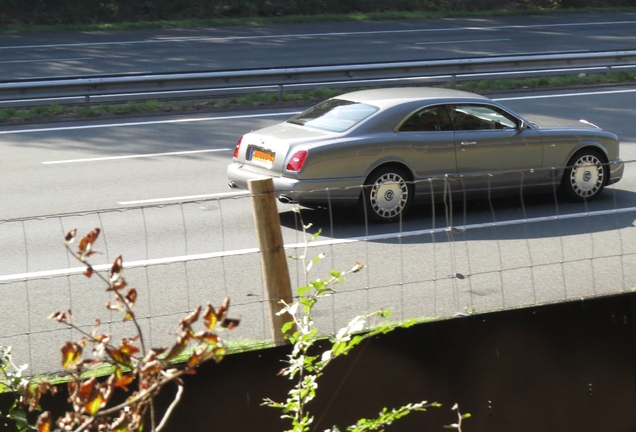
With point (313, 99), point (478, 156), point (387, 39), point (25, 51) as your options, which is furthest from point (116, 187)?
point (387, 39)

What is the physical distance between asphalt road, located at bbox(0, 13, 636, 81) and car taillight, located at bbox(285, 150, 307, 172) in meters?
12.5

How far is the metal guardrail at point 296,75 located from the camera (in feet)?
54.5

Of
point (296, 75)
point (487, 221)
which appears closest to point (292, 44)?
point (296, 75)

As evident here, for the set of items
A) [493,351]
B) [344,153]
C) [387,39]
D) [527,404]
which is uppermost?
[387,39]

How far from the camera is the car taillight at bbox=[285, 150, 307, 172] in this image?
9.41 meters

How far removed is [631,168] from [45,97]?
10541 mm

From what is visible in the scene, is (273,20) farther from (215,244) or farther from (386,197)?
(215,244)

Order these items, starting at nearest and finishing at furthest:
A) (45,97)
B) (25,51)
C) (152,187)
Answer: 1. (152,187)
2. (45,97)
3. (25,51)

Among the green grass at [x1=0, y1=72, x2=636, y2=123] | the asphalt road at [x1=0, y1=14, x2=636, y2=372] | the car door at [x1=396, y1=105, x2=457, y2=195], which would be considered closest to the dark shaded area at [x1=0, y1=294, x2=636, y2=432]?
the asphalt road at [x1=0, y1=14, x2=636, y2=372]

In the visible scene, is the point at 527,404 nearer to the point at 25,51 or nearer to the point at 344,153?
the point at 344,153

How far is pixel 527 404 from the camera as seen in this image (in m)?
4.48

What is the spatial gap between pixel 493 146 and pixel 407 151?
45.9 inches

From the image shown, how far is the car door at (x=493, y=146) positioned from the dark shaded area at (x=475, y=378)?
5635 mm

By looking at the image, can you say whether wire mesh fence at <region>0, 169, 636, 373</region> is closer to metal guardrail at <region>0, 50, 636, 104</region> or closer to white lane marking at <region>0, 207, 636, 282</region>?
white lane marking at <region>0, 207, 636, 282</region>
